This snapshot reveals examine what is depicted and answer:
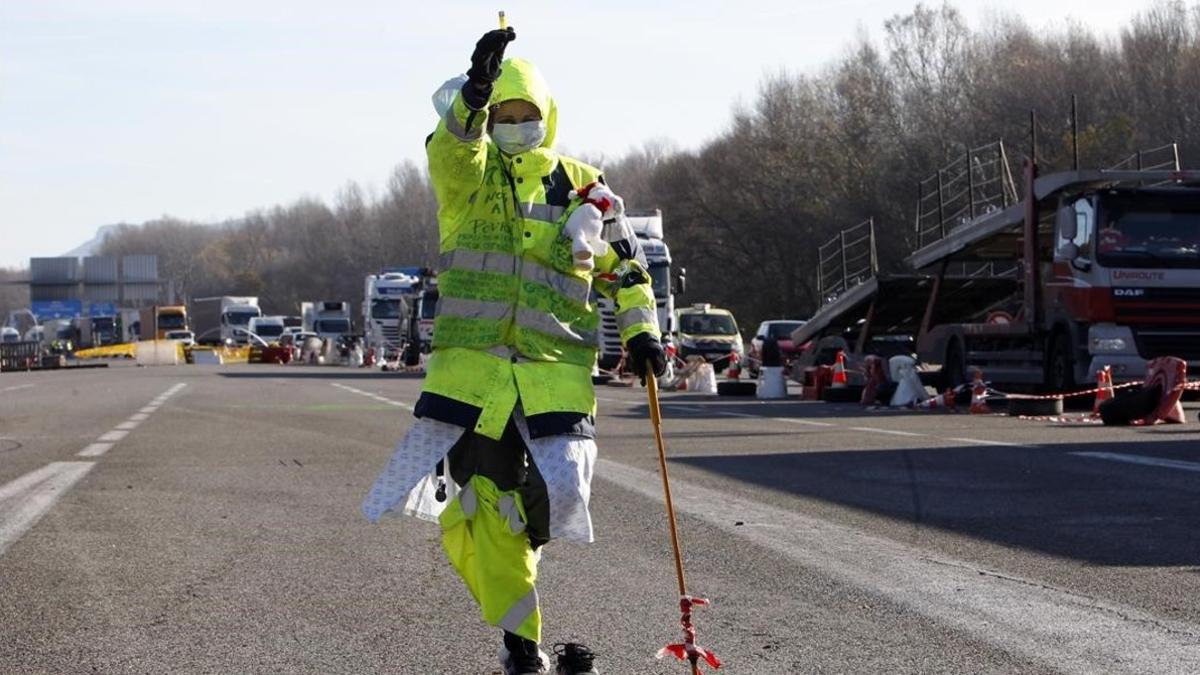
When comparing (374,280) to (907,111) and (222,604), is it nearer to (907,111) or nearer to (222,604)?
(907,111)

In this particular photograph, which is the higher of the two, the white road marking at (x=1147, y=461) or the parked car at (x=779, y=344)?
the parked car at (x=779, y=344)

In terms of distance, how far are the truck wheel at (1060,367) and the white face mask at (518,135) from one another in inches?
713

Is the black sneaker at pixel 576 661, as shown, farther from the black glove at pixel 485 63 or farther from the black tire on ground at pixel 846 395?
the black tire on ground at pixel 846 395

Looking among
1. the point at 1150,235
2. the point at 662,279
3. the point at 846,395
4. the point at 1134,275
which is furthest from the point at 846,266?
the point at 1134,275

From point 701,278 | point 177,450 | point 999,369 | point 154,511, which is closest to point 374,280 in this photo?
point 701,278

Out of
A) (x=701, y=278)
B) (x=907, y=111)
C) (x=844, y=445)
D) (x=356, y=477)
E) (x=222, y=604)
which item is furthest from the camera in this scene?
(x=701, y=278)

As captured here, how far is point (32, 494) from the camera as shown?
1196cm

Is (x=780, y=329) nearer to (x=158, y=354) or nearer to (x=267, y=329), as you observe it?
(x=158, y=354)

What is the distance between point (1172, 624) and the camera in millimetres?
6355

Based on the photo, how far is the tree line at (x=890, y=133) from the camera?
2680 inches

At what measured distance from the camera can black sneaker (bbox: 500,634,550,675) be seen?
5.21 metres

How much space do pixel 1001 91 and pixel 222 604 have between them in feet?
222

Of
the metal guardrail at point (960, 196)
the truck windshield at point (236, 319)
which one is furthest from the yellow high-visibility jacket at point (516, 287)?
the truck windshield at point (236, 319)

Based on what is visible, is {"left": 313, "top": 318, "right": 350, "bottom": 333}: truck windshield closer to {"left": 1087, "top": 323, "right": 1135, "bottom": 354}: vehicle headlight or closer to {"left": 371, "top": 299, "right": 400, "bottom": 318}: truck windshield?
{"left": 371, "top": 299, "right": 400, "bottom": 318}: truck windshield
